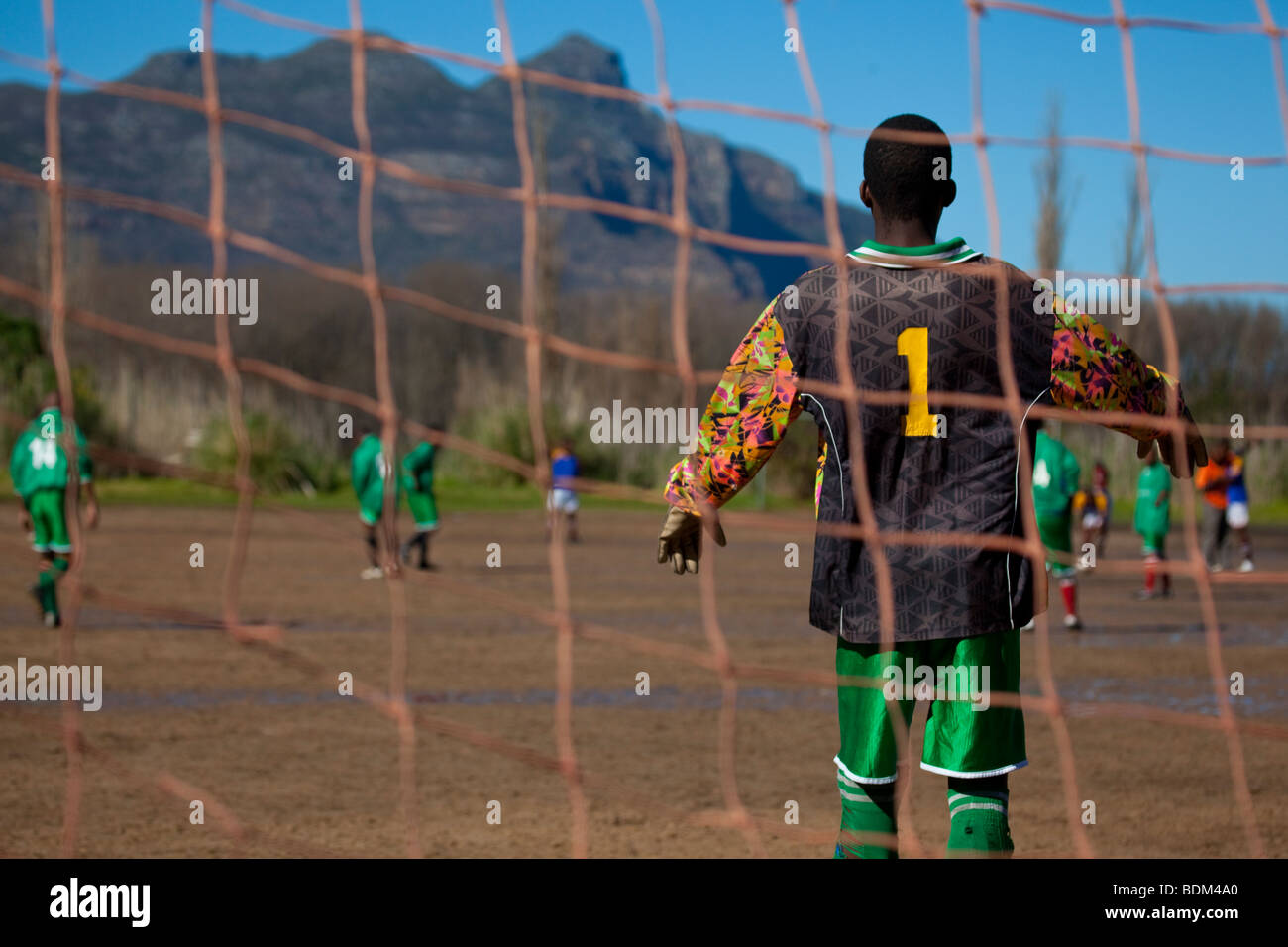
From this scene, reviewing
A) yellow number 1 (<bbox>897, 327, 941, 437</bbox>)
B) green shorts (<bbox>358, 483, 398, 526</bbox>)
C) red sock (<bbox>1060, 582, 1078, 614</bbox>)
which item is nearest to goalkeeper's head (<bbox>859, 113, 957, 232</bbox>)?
yellow number 1 (<bbox>897, 327, 941, 437</bbox>)

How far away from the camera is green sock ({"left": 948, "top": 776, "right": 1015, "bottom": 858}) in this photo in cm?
296

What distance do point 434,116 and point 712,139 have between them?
130 ft

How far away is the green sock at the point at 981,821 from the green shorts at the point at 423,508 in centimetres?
1128

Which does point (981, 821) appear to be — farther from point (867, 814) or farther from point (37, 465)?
point (37, 465)

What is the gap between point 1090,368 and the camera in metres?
2.90

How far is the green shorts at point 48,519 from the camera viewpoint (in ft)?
30.9

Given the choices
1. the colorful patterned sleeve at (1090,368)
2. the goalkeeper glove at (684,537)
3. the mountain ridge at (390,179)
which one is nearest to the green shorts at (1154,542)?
the colorful patterned sleeve at (1090,368)

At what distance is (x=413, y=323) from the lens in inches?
3071

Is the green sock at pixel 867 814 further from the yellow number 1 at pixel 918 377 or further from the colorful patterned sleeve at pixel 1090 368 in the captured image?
the colorful patterned sleeve at pixel 1090 368

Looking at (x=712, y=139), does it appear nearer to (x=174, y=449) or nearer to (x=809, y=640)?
(x=174, y=449)

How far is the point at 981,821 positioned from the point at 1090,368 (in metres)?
0.95

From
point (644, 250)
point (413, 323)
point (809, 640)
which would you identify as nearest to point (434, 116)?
point (644, 250)
